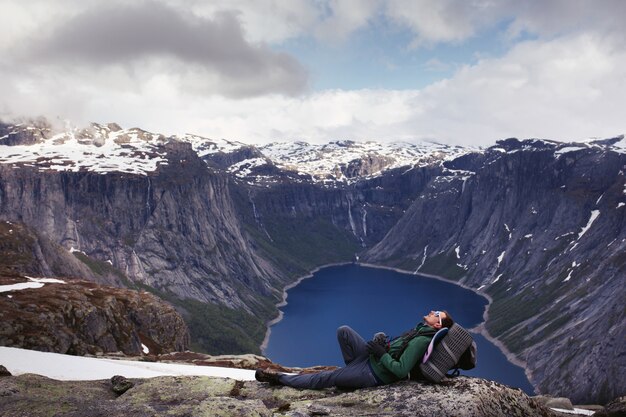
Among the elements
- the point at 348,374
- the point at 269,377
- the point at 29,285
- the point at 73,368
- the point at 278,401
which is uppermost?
the point at 348,374

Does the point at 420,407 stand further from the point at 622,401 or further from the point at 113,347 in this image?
the point at 113,347

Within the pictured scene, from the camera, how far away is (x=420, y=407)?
49.0ft

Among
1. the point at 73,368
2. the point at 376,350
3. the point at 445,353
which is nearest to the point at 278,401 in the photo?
the point at 376,350

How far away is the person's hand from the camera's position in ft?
55.9

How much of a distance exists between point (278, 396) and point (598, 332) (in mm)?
191641

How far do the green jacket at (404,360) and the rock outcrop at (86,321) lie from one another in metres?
48.5

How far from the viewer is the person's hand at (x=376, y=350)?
17.0 m

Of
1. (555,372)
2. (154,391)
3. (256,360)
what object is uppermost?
(154,391)

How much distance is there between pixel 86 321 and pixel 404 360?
2828 inches

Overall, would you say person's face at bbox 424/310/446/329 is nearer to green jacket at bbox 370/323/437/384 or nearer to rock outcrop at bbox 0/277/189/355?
green jacket at bbox 370/323/437/384

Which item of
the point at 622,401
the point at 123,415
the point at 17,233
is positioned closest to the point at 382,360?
the point at 123,415

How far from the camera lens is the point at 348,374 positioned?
17.8 m

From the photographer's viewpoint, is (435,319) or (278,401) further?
(278,401)

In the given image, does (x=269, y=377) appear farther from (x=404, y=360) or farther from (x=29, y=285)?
(x=29, y=285)
